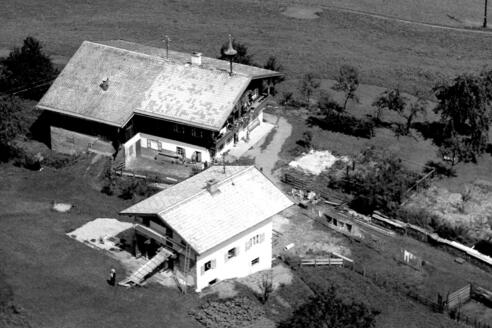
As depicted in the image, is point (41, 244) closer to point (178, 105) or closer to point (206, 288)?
point (206, 288)

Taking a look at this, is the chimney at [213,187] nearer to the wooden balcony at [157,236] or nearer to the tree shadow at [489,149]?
the wooden balcony at [157,236]

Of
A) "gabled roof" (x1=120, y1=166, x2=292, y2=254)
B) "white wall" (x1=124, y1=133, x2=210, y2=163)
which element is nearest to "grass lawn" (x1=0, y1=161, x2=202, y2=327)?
"gabled roof" (x1=120, y1=166, x2=292, y2=254)

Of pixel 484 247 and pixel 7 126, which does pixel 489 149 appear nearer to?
pixel 484 247

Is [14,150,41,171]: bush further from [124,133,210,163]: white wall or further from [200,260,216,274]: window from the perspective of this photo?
[200,260,216,274]: window

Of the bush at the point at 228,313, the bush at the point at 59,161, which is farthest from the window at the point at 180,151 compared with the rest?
the bush at the point at 228,313

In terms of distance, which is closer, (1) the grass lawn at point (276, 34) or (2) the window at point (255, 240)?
(2) the window at point (255, 240)
